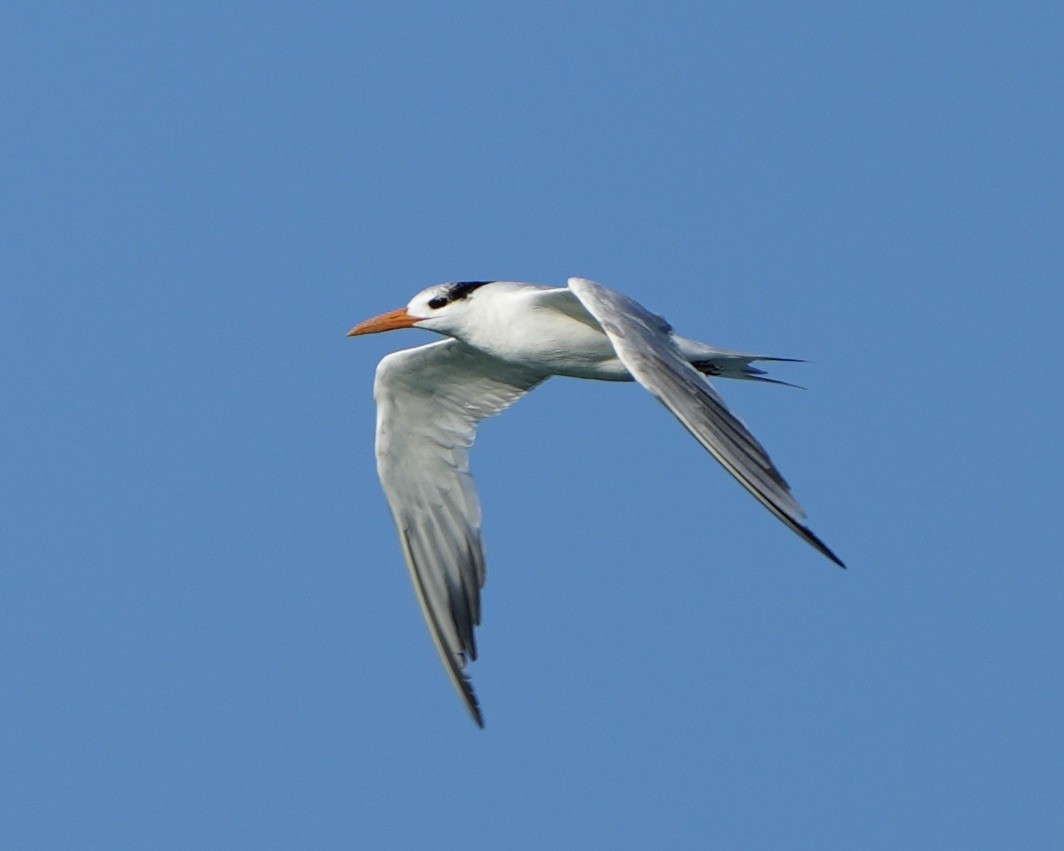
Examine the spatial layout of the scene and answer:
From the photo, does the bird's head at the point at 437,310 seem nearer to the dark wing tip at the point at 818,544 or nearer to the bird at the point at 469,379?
the bird at the point at 469,379

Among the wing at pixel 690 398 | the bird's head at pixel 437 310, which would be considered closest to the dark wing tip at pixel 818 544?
the wing at pixel 690 398

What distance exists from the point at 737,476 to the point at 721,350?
3973 millimetres

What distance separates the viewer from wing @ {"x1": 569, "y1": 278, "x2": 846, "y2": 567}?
9.46 meters

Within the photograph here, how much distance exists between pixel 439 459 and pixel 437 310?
1857 millimetres

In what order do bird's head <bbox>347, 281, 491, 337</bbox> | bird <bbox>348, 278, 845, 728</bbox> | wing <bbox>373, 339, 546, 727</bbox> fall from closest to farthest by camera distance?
1. bird <bbox>348, 278, 845, 728</bbox>
2. bird's head <bbox>347, 281, 491, 337</bbox>
3. wing <bbox>373, 339, 546, 727</bbox>

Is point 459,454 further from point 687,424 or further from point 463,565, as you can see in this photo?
point 687,424

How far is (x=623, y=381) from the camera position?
1378 cm

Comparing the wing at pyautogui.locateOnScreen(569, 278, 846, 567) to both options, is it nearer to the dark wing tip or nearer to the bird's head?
the dark wing tip

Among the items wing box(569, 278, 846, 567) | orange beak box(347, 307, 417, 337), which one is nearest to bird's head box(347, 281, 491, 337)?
orange beak box(347, 307, 417, 337)

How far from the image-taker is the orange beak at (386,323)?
13.9m

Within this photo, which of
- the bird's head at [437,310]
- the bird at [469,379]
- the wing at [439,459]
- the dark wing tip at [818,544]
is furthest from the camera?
the wing at [439,459]

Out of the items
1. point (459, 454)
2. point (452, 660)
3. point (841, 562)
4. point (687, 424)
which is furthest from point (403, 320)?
point (841, 562)

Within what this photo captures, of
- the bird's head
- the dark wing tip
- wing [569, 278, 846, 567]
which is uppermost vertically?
the bird's head

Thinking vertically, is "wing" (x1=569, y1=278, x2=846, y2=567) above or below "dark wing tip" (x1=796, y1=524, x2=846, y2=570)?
above
